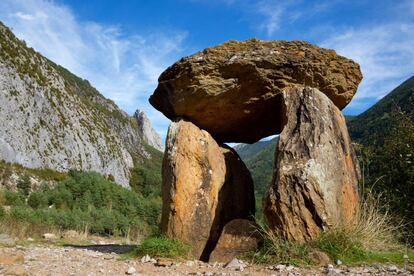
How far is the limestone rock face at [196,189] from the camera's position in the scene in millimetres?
9305

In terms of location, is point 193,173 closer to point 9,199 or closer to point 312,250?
point 312,250

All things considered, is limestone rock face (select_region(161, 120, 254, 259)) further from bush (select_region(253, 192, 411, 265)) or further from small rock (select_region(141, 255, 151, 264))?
bush (select_region(253, 192, 411, 265))

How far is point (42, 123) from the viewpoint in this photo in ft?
155

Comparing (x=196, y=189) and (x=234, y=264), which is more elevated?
(x=196, y=189)

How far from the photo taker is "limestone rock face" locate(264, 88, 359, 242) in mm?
7910

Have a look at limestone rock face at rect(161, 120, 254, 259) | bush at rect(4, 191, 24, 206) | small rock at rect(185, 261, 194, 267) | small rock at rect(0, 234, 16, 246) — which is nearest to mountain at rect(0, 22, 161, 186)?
bush at rect(4, 191, 24, 206)

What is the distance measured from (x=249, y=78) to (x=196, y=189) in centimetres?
306

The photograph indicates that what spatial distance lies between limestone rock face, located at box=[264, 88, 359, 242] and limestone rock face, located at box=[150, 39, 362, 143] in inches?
29.4

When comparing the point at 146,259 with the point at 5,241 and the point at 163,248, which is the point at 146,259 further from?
the point at 5,241

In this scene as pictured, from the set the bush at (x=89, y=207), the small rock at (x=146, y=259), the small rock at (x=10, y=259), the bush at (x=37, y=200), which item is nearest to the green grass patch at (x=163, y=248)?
the small rock at (x=146, y=259)

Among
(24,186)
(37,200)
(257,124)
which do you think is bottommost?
(257,124)

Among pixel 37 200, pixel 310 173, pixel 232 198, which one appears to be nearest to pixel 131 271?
pixel 310 173

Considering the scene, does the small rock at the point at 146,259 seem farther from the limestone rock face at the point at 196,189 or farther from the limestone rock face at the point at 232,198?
the limestone rock face at the point at 232,198

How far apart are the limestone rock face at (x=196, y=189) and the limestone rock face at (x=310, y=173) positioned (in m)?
1.94
